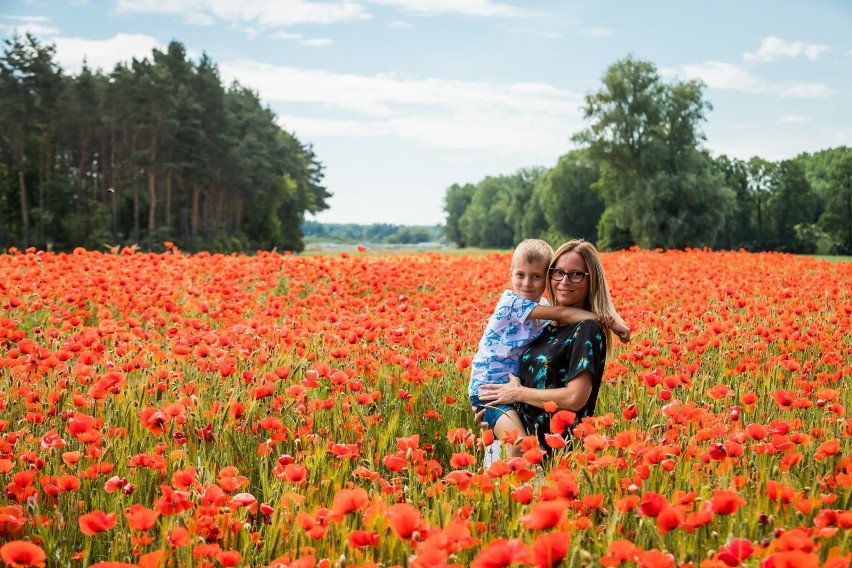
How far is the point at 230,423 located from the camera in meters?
4.57

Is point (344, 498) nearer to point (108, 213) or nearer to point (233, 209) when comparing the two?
point (108, 213)

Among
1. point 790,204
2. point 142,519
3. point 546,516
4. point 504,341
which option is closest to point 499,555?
point 546,516

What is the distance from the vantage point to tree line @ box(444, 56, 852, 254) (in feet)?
164

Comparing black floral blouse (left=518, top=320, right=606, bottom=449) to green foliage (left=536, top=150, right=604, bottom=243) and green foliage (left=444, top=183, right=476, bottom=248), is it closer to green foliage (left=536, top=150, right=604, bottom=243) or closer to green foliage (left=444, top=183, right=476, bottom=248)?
green foliage (left=536, top=150, right=604, bottom=243)

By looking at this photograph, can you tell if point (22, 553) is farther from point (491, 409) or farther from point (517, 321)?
point (517, 321)

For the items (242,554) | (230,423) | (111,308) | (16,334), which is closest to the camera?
(242,554)

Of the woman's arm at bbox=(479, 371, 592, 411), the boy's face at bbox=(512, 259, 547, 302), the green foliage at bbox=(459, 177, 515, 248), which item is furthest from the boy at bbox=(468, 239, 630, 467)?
the green foliage at bbox=(459, 177, 515, 248)

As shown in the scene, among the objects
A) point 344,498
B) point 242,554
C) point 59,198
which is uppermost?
point 59,198

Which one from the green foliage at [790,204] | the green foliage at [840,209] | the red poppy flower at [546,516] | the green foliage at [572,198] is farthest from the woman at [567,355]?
the green foliage at [572,198]

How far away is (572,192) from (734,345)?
8138cm

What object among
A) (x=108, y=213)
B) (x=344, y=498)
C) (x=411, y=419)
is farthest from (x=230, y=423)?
(x=108, y=213)

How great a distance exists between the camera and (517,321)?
4.94 m

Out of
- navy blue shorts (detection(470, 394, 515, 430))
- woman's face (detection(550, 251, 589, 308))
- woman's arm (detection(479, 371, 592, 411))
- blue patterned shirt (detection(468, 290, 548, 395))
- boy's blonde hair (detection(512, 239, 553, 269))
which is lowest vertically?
navy blue shorts (detection(470, 394, 515, 430))

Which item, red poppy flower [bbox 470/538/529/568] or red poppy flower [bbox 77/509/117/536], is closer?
red poppy flower [bbox 470/538/529/568]
